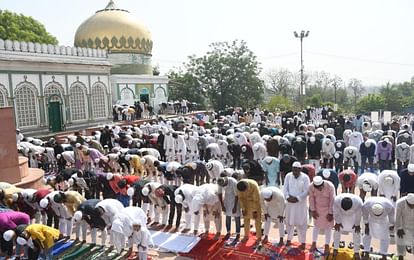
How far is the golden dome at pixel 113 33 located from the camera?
29.7 meters

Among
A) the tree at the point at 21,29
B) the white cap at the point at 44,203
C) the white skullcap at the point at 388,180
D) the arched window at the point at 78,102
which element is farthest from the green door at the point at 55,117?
the white skullcap at the point at 388,180

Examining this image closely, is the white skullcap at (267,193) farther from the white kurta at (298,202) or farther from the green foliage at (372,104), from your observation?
the green foliage at (372,104)

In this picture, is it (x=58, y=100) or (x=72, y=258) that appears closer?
(x=72, y=258)

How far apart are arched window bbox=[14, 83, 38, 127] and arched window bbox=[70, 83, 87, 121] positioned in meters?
2.36

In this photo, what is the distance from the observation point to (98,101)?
24.1m

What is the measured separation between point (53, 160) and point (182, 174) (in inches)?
259

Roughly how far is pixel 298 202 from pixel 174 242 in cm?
249

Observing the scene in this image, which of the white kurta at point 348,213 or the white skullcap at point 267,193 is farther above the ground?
the white skullcap at point 267,193

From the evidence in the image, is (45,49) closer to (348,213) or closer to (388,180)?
(388,180)

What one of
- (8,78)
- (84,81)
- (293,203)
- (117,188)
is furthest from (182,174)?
(84,81)

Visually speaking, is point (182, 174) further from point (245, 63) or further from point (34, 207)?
point (245, 63)

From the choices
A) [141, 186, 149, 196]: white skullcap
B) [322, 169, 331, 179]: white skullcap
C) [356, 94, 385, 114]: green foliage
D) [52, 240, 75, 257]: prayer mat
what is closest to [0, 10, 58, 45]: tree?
[52, 240, 75, 257]: prayer mat

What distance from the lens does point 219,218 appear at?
26.8ft

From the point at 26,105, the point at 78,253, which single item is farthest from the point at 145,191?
the point at 26,105
